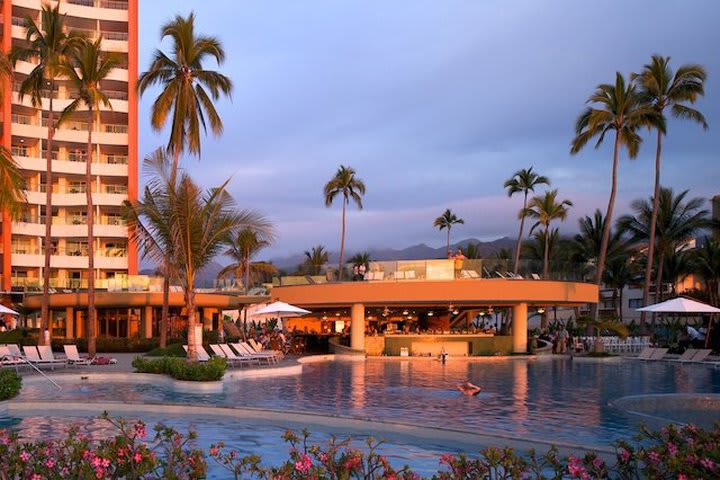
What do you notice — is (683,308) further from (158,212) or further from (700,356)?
(158,212)

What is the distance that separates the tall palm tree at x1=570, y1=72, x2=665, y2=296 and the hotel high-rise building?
3207cm

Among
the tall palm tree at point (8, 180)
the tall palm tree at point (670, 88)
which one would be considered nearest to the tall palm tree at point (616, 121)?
the tall palm tree at point (670, 88)

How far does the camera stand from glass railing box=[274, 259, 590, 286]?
34.4 metres

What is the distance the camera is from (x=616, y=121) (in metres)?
41.7

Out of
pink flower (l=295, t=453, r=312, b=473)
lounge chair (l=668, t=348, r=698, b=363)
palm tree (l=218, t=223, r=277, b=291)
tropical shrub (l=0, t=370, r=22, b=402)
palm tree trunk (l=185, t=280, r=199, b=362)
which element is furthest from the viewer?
palm tree (l=218, t=223, r=277, b=291)

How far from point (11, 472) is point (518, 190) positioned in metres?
51.1

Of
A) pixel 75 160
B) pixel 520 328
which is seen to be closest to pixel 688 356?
pixel 520 328

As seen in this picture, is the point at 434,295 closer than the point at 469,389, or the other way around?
the point at 469,389

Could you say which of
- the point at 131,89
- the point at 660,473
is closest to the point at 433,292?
the point at 660,473

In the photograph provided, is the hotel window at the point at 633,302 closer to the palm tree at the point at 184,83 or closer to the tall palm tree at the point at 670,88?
the tall palm tree at the point at 670,88

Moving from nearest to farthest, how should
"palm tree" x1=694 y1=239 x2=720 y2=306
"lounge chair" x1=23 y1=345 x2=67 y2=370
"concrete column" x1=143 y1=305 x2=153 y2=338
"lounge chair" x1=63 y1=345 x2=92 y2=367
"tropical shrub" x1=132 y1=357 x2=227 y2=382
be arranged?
1. "tropical shrub" x1=132 y1=357 x2=227 y2=382
2. "lounge chair" x1=23 y1=345 x2=67 y2=370
3. "lounge chair" x1=63 y1=345 x2=92 y2=367
4. "concrete column" x1=143 y1=305 x2=153 y2=338
5. "palm tree" x1=694 y1=239 x2=720 y2=306

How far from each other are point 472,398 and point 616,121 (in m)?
28.3

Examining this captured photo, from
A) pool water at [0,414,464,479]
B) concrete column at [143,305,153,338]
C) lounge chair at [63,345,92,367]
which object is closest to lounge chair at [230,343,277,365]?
lounge chair at [63,345,92,367]

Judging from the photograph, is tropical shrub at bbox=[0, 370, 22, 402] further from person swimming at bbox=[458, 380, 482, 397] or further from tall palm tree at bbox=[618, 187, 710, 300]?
tall palm tree at bbox=[618, 187, 710, 300]
